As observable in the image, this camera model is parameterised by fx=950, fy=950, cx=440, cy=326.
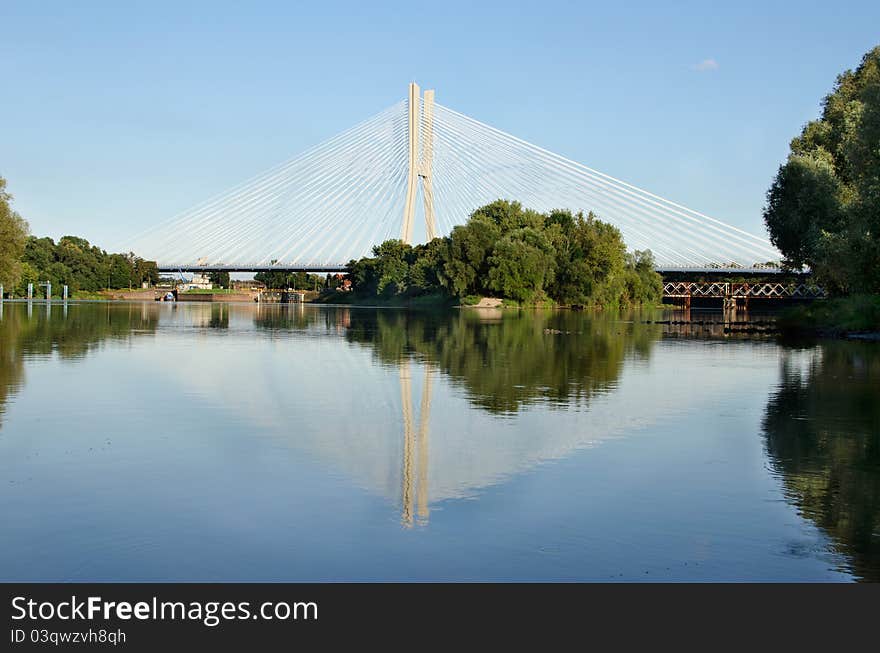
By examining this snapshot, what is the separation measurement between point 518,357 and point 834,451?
15.7 meters

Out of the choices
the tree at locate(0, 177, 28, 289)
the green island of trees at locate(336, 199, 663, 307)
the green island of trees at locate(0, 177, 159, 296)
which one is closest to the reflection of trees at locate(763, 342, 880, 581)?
the tree at locate(0, 177, 28, 289)

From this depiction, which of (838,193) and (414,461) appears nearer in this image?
(414,461)

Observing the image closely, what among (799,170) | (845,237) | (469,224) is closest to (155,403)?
(845,237)

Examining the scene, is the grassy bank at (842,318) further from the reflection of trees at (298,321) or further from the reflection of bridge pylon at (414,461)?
the reflection of bridge pylon at (414,461)

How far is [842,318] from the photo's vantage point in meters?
43.5

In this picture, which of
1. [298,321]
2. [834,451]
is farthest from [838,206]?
[834,451]

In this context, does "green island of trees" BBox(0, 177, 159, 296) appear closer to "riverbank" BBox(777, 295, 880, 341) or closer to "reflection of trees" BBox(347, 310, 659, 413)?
"reflection of trees" BBox(347, 310, 659, 413)

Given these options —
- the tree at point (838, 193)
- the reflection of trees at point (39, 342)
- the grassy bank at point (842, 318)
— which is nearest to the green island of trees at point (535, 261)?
the tree at point (838, 193)

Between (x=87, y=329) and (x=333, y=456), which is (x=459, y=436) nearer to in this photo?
(x=333, y=456)

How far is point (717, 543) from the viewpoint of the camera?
26.1 ft

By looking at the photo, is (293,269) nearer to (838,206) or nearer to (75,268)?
(75,268)

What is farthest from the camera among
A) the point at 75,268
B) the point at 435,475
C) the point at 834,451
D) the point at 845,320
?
the point at 75,268
